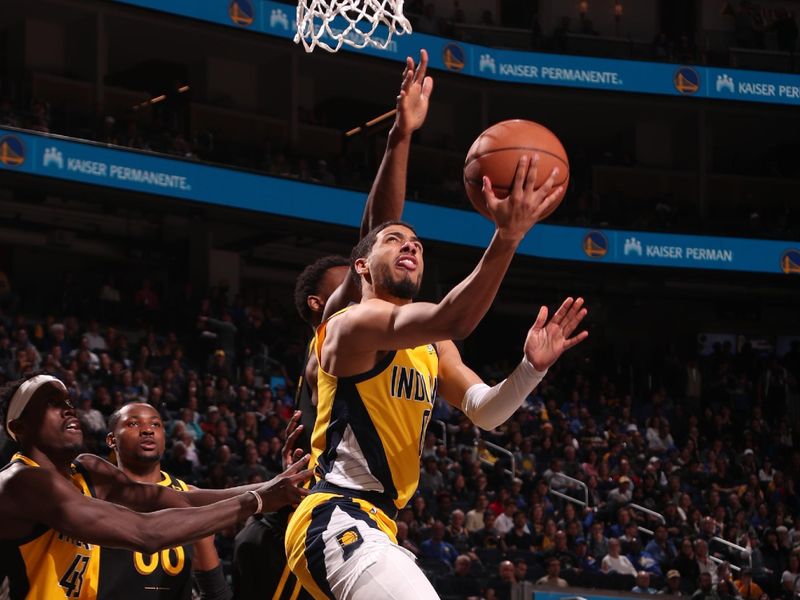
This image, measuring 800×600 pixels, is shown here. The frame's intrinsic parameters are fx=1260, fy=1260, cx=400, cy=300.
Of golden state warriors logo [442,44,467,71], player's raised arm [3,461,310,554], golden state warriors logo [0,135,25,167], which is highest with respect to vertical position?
golden state warriors logo [442,44,467,71]

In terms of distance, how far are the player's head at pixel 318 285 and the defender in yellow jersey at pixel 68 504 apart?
937 millimetres

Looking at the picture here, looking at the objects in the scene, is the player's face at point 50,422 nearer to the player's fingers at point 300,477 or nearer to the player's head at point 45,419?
the player's head at point 45,419

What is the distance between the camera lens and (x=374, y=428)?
15.4 feet

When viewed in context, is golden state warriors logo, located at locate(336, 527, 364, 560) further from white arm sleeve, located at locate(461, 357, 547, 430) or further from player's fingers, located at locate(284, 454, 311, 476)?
white arm sleeve, located at locate(461, 357, 547, 430)

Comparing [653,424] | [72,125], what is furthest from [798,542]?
[72,125]

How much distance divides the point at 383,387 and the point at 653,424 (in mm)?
16468

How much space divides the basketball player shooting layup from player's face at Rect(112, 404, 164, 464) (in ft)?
4.95

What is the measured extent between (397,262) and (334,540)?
41.6 inches

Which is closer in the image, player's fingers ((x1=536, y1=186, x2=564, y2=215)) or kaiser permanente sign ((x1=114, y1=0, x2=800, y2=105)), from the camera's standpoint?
player's fingers ((x1=536, y1=186, x2=564, y2=215))

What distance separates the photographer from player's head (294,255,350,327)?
19.2 ft

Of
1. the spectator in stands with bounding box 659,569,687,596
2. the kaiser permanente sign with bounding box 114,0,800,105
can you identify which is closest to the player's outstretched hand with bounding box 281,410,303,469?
the spectator in stands with bounding box 659,569,687,596

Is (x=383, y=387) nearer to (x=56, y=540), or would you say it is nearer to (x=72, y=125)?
(x=56, y=540)

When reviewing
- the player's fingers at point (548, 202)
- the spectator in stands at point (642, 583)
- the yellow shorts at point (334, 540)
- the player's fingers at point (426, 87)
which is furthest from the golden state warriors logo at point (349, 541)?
the spectator in stands at point (642, 583)

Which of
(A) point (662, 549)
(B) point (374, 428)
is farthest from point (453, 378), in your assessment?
(A) point (662, 549)
